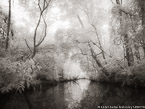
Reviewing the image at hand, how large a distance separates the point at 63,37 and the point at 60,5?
15.4ft

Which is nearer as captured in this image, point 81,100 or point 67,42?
point 81,100

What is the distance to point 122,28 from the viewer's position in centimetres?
1145

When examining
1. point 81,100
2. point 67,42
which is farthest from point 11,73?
point 67,42

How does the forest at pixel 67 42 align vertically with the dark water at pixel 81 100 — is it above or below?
above

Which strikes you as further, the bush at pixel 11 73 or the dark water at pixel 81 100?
the bush at pixel 11 73

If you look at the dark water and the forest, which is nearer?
the dark water

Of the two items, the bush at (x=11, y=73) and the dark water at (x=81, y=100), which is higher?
the bush at (x=11, y=73)

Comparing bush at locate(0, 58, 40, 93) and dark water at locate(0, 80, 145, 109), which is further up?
bush at locate(0, 58, 40, 93)

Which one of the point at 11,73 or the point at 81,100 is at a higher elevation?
the point at 11,73

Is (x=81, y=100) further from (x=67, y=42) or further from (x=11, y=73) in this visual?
(x=67, y=42)

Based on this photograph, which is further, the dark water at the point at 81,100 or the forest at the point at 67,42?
the forest at the point at 67,42

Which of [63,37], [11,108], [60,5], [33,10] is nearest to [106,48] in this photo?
[63,37]

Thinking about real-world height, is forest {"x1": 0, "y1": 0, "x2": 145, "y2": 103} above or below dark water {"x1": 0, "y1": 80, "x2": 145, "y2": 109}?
above

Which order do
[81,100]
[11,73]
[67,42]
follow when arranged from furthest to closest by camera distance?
1. [67,42]
2. [81,100]
3. [11,73]
